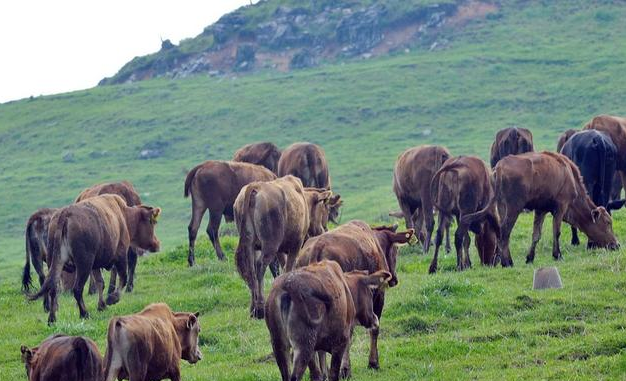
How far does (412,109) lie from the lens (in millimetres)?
61312

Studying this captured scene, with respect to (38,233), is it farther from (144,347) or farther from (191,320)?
(144,347)

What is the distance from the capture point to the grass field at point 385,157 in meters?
14.8

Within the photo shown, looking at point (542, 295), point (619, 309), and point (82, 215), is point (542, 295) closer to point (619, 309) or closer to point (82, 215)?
point (619, 309)

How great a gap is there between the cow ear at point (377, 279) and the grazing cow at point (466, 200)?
22.1ft

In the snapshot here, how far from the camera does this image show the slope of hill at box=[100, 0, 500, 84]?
75.8 m

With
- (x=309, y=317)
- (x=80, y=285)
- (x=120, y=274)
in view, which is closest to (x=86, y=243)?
(x=80, y=285)

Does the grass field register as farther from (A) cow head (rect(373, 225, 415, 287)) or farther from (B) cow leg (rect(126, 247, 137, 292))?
(A) cow head (rect(373, 225, 415, 287))

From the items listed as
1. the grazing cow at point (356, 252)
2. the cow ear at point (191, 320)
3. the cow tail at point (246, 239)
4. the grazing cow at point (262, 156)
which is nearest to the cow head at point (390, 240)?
the grazing cow at point (356, 252)

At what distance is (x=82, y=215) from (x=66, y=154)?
43247 millimetres

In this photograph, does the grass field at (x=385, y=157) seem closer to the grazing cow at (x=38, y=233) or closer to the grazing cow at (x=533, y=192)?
the grazing cow at (x=533, y=192)

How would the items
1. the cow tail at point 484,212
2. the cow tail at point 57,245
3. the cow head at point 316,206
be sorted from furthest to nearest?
the cow tail at point 484,212 → the cow head at point 316,206 → the cow tail at point 57,245

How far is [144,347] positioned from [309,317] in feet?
5.54

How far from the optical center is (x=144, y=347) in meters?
12.6

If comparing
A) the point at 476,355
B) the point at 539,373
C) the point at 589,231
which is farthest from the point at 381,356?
the point at 589,231
